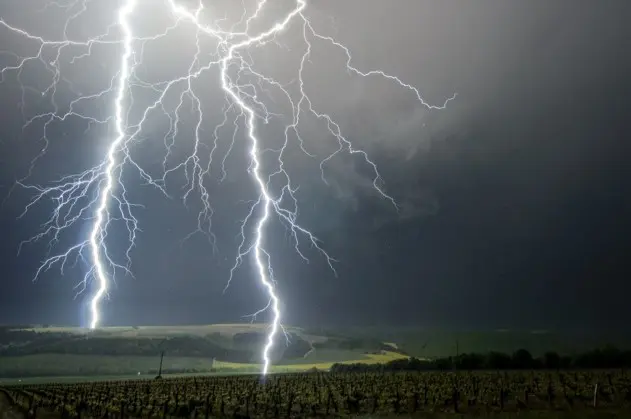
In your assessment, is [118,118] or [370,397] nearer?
[118,118]

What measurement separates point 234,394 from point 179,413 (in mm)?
8258

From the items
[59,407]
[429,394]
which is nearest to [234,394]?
[59,407]

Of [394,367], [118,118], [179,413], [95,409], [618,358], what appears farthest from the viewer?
[394,367]

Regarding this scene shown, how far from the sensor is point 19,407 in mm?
28297

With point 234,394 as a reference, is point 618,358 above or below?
above

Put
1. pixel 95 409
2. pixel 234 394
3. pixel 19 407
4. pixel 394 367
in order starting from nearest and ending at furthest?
pixel 95 409, pixel 19 407, pixel 234 394, pixel 394 367

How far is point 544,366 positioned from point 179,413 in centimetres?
5194

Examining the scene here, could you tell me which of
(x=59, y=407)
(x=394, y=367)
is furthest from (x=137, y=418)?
(x=394, y=367)

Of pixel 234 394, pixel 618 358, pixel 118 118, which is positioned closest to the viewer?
pixel 118 118

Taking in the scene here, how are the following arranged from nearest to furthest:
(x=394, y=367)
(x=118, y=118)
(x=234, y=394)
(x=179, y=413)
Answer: (x=118, y=118)
(x=179, y=413)
(x=234, y=394)
(x=394, y=367)

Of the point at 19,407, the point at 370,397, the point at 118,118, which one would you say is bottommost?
the point at 19,407

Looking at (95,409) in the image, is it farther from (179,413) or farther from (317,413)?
(317,413)

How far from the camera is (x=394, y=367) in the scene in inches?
2596

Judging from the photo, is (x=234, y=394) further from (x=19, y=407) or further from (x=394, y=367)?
(x=394, y=367)
